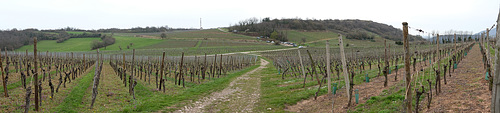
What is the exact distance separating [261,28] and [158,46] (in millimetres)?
52877

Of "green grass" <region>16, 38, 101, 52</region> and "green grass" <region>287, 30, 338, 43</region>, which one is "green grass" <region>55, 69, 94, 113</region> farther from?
"green grass" <region>287, 30, 338, 43</region>

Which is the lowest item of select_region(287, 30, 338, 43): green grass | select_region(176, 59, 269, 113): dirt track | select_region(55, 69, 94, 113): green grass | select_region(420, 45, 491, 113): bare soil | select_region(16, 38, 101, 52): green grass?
select_region(176, 59, 269, 113): dirt track

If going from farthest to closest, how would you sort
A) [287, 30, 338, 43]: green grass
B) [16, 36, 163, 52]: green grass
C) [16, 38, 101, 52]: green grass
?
[287, 30, 338, 43]: green grass → [16, 36, 163, 52]: green grass → [16, 38, 101, 52]: green grass

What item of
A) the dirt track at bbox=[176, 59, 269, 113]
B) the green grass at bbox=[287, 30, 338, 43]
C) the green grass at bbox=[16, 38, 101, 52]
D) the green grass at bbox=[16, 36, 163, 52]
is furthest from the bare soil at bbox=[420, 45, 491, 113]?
the green grass at bbox=[287, 30, 338, 43]

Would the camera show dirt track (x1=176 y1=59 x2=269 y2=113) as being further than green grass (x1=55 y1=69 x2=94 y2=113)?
Result: Yes

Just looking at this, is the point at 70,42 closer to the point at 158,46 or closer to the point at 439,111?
the point at 158,46

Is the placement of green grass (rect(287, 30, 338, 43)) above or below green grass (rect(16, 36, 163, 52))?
above

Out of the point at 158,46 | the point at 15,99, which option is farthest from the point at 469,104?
the point at 158,46

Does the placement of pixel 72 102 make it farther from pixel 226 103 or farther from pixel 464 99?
pixel 464 99

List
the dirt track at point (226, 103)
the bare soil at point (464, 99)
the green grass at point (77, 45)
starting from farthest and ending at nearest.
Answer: the green grass at point (77, 45) < the dirt track at point (226, 103) < the bare soil at point (464, 99)

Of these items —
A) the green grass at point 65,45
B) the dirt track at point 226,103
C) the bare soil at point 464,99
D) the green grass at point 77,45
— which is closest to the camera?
the bare soil at point 464,99

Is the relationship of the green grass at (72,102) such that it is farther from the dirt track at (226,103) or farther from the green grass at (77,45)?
the green grass at (77,45)

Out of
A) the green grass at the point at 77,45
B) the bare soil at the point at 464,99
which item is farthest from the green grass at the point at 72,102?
the green grass at the point at 77,45

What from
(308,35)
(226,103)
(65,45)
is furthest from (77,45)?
(226,103)
